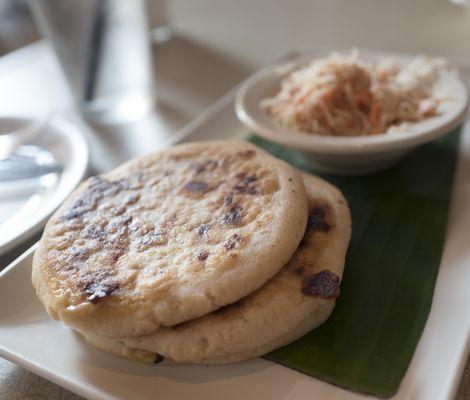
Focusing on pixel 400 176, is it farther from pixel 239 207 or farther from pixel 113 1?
pixel 113 1

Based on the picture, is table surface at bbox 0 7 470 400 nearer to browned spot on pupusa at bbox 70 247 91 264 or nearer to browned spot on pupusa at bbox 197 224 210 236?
browned spot on pupusa at bbox 70 247 91 264

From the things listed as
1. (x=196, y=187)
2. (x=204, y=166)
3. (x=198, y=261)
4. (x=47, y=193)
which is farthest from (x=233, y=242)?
(x=47, y=193)

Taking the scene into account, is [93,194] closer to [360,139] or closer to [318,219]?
[318,219]

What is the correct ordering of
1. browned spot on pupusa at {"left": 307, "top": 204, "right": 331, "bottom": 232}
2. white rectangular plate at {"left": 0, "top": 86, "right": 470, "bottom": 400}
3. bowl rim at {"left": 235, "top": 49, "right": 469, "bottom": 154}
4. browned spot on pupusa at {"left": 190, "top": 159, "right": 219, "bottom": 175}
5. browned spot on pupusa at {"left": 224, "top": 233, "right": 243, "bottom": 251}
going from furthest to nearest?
1. bowl rim at {"left": 235, "top": 49, "right": 469, "bottom": 154}
2. browned spot on pupusa at {"left": 190, "top": 159, "right": 219, "bottom": 175}
3. browned spot on pupusa at {"left": 307, "top": 204, "right": 331, "bottom": 232}
4. browned spot on pupusa at {"left": 224, "top": 233, "right": 243, "bottom": 251}
5. white rectangular plate at {"left": 0, "top": 86, "right": 470, "bottom": 400}

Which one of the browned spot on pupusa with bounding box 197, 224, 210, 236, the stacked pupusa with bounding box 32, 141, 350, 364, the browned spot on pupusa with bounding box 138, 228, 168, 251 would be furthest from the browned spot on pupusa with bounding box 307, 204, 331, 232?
the browned spot on pupusa with bounding box 138, 228, 168, 251

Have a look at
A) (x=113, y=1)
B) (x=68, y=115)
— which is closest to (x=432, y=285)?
(x=113, y=1)
